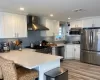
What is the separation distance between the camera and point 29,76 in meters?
2.18

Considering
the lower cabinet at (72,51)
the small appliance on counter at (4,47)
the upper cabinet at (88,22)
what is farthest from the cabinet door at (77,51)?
the small appliance on counter at (4,47)

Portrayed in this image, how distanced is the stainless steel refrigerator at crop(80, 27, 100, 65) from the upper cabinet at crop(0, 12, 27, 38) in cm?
317

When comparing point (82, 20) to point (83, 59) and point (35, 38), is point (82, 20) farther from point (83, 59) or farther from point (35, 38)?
point (35, 38)

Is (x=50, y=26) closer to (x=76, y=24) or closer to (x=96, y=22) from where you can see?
(x=76, y=24)

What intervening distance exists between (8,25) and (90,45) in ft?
13.0

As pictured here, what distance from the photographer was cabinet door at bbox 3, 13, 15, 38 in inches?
142

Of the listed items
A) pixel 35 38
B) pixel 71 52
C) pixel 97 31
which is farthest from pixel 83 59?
pixel 35 38

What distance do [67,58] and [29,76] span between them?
428cm

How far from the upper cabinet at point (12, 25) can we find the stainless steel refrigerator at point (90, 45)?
10.4 feet

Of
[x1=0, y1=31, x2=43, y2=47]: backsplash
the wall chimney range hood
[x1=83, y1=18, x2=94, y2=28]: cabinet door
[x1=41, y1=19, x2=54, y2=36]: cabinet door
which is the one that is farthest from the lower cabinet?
the wall chimney range hood

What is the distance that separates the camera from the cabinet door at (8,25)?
361 centimetres

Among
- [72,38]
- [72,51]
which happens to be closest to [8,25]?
[72,51]

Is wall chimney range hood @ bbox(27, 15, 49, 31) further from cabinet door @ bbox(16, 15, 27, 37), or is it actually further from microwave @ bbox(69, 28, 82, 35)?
microwave @ bbox(69, 28, 82, 35)

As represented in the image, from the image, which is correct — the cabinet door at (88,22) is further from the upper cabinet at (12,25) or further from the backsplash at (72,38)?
the upper cabinet at (12,25)
